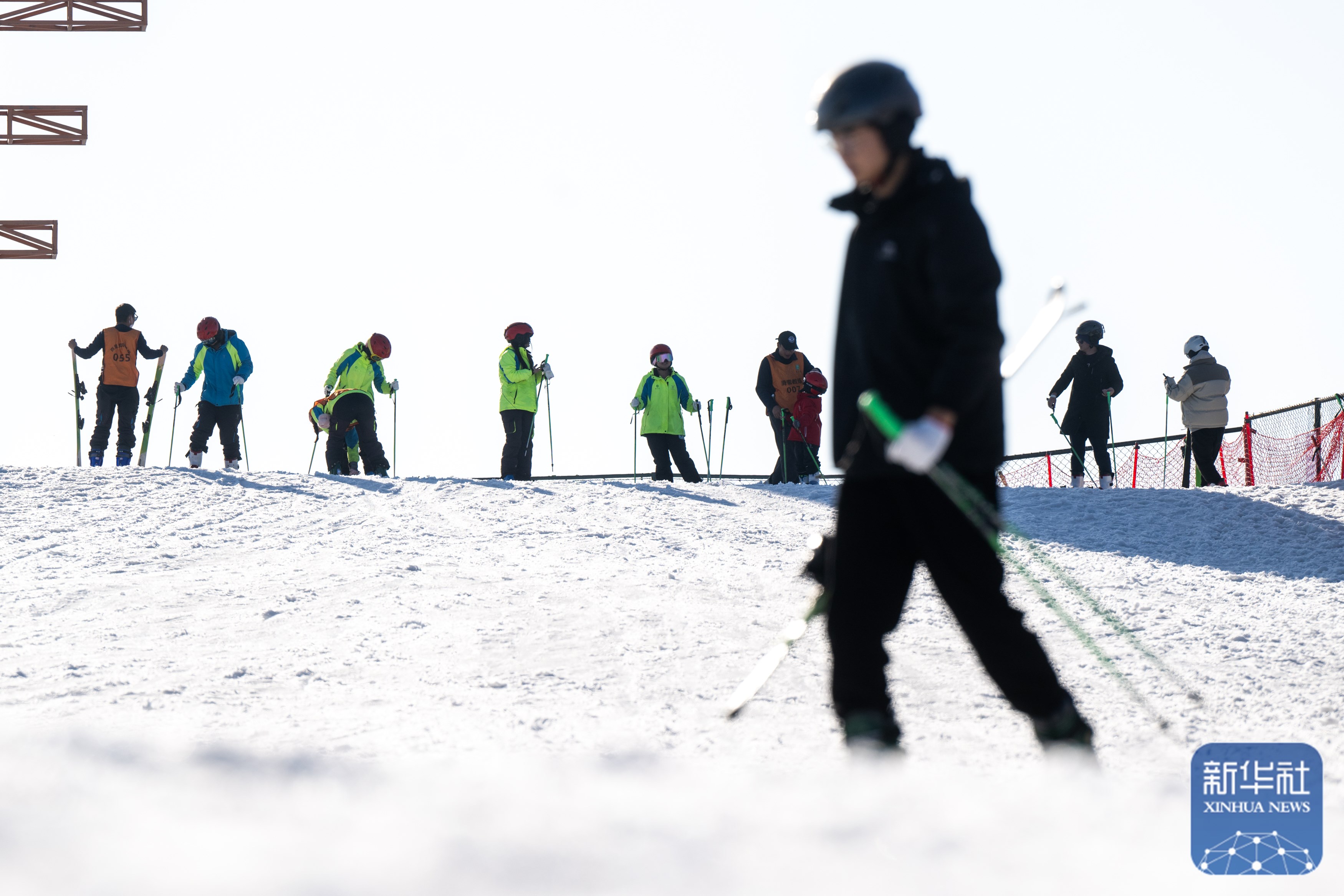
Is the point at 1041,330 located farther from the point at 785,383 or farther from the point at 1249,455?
the point at 1249,455

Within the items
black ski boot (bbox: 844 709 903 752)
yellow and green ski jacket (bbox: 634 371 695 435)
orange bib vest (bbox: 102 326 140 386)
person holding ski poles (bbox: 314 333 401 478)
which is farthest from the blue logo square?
orange bib vest (bbox: 102 326 140 386)

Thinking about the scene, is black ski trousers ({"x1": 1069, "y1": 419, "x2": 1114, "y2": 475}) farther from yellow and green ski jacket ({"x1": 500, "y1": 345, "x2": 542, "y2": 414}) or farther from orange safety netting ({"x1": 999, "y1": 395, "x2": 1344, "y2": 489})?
yellow and green ski jacket ({"x1": 500, "y1": 345, "x2": 542, "y2": 414})

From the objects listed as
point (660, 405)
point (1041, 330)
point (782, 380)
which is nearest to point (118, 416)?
point (660, 405)

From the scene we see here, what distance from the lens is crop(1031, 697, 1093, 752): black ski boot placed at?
2428 millimetres

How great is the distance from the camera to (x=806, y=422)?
41.4 ft

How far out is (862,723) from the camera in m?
2.47

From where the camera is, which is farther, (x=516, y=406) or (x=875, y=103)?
(x=516, y=406)

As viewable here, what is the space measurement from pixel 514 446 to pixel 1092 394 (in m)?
5.55

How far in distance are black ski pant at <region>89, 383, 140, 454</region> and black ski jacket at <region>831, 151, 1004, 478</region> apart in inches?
455

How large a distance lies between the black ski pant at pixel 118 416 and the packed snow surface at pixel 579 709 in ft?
13.4

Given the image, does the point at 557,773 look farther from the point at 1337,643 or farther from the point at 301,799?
the point at 1337,643

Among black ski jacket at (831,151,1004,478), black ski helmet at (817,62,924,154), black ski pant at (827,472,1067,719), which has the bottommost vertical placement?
black ski pant at (827,472,1067,719)

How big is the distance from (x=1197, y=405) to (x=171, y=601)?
9.07 meters

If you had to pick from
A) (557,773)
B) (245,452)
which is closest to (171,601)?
(557,773)
